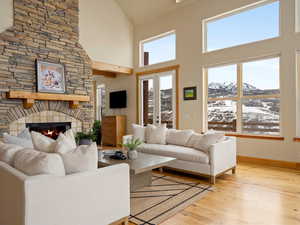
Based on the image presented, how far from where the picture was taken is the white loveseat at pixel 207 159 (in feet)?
10.9

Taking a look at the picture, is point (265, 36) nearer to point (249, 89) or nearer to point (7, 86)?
point (249, 89)

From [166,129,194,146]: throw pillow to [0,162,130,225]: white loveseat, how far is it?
2.38 meters

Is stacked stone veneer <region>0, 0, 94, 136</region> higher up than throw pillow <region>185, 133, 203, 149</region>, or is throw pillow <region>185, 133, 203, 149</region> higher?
stacked stone veneer <region>0, 0, 94, 136</region>

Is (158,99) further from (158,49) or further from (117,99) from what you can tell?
(117,99)

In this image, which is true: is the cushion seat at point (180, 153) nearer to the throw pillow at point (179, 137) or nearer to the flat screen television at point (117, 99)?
the throw pillow at point (179, 137)

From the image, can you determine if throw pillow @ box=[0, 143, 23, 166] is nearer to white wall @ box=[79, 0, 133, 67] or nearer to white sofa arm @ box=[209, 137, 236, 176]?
white sofa arm @ box=[209, 137, 236, 176]

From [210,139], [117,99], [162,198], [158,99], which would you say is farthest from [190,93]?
[162,198]

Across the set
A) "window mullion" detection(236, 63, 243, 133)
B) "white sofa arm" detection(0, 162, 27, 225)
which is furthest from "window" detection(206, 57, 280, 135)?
"white sofa arm" detection(0, 162, 27, 225)

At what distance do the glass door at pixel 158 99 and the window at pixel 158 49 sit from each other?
19.7 inches

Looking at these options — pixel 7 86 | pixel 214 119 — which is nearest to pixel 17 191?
pixel 7 86

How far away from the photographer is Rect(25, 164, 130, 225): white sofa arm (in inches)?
56.1

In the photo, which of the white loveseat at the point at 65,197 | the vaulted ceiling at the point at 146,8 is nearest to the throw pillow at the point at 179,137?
the white loveseat at the point at 65,197

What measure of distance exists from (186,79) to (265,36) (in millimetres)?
2070

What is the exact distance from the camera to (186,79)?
582 cm
